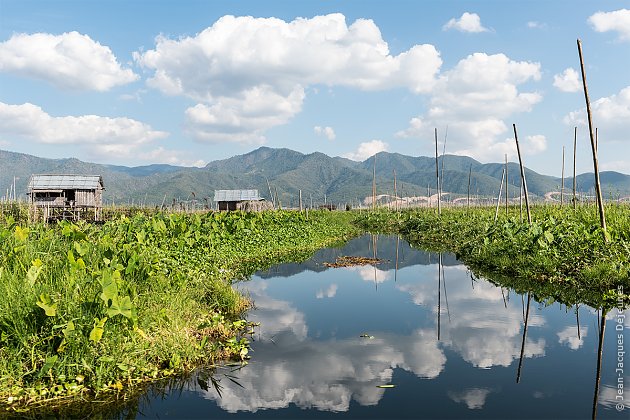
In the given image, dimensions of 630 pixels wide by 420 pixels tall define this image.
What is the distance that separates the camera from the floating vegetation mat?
18656 mm

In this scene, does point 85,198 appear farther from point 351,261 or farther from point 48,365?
point 48,365

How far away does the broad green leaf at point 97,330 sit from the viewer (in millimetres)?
5723

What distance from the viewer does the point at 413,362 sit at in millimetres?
7387

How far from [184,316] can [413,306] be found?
19.8 feet

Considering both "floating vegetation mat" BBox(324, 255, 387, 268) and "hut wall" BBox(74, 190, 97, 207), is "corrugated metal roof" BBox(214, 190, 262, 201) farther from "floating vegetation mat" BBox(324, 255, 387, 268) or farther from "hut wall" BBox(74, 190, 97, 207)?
"floating vegetation mat" BBox(324, 255, 387, 268)

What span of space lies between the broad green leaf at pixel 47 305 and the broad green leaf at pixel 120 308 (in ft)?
2.18

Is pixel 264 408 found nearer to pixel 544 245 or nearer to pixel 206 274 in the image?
pixel 206 274

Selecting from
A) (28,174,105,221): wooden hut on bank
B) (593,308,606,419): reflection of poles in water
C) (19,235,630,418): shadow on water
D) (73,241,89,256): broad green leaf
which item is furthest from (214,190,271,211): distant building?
(593,308,606,419): reflection of poles in water

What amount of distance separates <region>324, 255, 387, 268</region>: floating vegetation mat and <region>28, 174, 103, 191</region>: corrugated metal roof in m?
33.0

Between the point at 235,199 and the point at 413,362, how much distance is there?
5316 centimetres

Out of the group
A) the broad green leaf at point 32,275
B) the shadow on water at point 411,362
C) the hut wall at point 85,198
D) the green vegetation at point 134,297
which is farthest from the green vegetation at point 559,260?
the hut wall at point 85,198

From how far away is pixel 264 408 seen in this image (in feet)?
19.2

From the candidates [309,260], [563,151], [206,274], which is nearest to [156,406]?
[206,274]

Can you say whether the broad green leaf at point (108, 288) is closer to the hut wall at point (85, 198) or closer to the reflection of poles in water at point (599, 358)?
the reflection of poles in water at point (599, 358)
